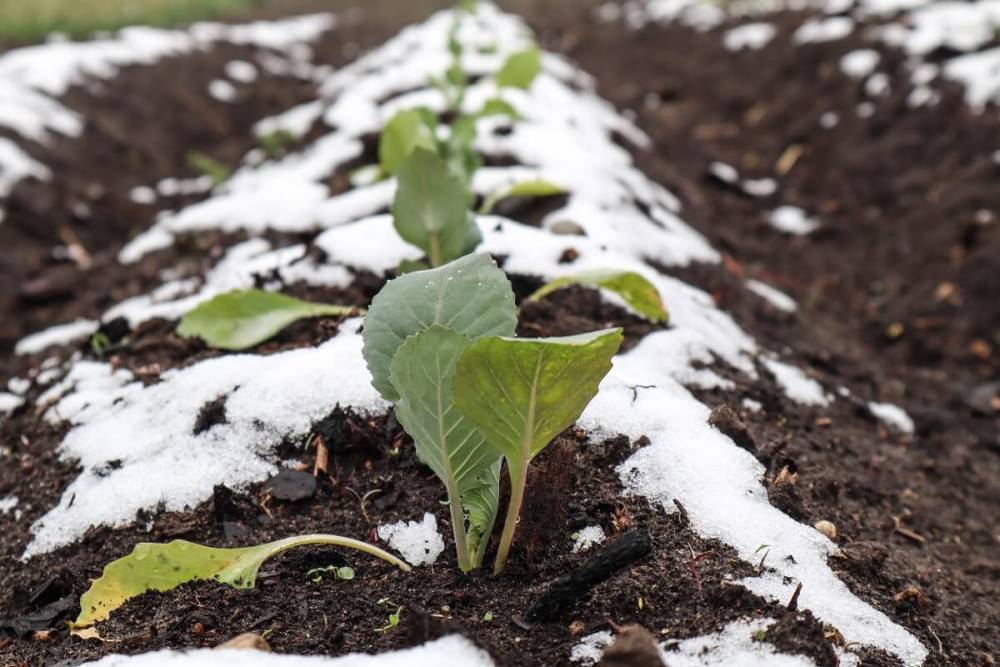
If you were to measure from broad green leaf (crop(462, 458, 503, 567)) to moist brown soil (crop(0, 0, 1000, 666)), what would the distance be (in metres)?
0.06

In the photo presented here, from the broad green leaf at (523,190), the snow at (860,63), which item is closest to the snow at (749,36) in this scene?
the snow at (860,63)

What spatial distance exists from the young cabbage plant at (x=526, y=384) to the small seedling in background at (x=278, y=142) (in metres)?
3.58

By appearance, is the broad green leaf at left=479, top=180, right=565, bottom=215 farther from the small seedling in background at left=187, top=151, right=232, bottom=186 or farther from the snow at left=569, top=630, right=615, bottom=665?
the small seedling in background at left=187, top=151, right=232, bottom=186

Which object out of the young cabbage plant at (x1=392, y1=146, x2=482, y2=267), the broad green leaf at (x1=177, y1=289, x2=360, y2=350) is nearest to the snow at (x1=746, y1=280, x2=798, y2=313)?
the young cabbage plant at (x1=392, y1=146, x2=482, y2=267)

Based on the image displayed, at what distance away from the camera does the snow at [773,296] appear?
127 inches

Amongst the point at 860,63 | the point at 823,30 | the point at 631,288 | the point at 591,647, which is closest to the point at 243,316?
the point at 631,288

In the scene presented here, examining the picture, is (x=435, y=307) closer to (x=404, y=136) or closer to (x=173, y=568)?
(x=173, y=568)

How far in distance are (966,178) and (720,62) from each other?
2.90 m

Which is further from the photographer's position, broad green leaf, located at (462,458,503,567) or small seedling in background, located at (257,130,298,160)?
small seedling in background, located at (257,130,298,160)

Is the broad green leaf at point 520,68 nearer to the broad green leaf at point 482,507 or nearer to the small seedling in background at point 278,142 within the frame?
the small seedling in background at point 278,142

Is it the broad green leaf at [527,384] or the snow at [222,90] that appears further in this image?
the snow at [222,90]

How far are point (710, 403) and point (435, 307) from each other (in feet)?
2.87

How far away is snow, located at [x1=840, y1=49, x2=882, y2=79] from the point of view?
539 centimetres

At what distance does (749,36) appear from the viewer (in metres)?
6.75
